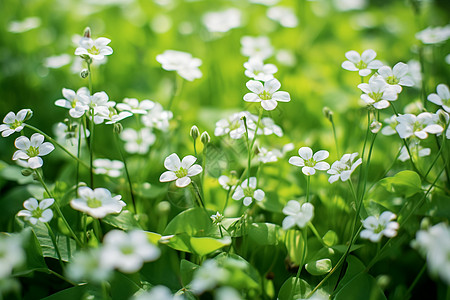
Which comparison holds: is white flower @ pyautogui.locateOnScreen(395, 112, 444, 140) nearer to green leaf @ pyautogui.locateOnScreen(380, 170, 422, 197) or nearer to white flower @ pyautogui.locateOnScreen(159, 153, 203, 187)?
green leaf @ pyautogui.locateOnScreen(380, 170, 422, 197)

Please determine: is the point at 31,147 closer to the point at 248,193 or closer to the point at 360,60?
the point at 248,193

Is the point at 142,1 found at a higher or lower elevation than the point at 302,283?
higher

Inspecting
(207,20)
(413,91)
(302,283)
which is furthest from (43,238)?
(413,91)

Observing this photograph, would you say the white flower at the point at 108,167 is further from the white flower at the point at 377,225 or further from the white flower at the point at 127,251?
the white flower at the point at 377,225

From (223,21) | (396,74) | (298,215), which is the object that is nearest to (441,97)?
(396,74)

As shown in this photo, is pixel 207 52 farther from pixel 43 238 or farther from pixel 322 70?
pixel 43 238

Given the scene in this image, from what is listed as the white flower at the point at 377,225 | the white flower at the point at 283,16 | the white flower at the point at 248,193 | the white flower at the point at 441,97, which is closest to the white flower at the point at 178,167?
the white flower at the point at 248,193

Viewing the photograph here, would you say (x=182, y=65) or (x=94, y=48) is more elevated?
(x=94, y=48)
